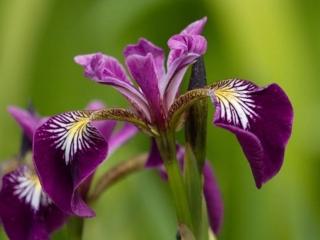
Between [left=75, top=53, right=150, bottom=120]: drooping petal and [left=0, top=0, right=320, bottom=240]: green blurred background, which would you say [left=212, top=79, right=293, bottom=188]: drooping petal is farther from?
[left=0, top=0, right=320, bottom=240]: green blurred background

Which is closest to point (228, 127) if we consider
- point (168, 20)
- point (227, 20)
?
point (227, 20)

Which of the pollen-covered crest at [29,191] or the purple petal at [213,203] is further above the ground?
the pollen-covered crest at [29,191]

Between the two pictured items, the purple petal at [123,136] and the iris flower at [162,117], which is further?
the purple petal at [123,136]

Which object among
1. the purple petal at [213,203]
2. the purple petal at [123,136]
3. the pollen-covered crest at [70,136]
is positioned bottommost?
the purple petal at [213,203]

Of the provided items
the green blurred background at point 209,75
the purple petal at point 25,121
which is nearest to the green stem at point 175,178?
the purple petal at point 25,121

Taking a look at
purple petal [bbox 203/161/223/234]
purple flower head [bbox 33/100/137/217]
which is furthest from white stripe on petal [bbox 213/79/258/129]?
purple petal [bbox 203/161/223/234]

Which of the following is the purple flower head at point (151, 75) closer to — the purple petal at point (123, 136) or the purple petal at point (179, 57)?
the purple petal at point (179, 57)

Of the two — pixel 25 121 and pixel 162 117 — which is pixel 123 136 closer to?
pixel 25 121

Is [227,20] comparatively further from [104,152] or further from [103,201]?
[104,152]
